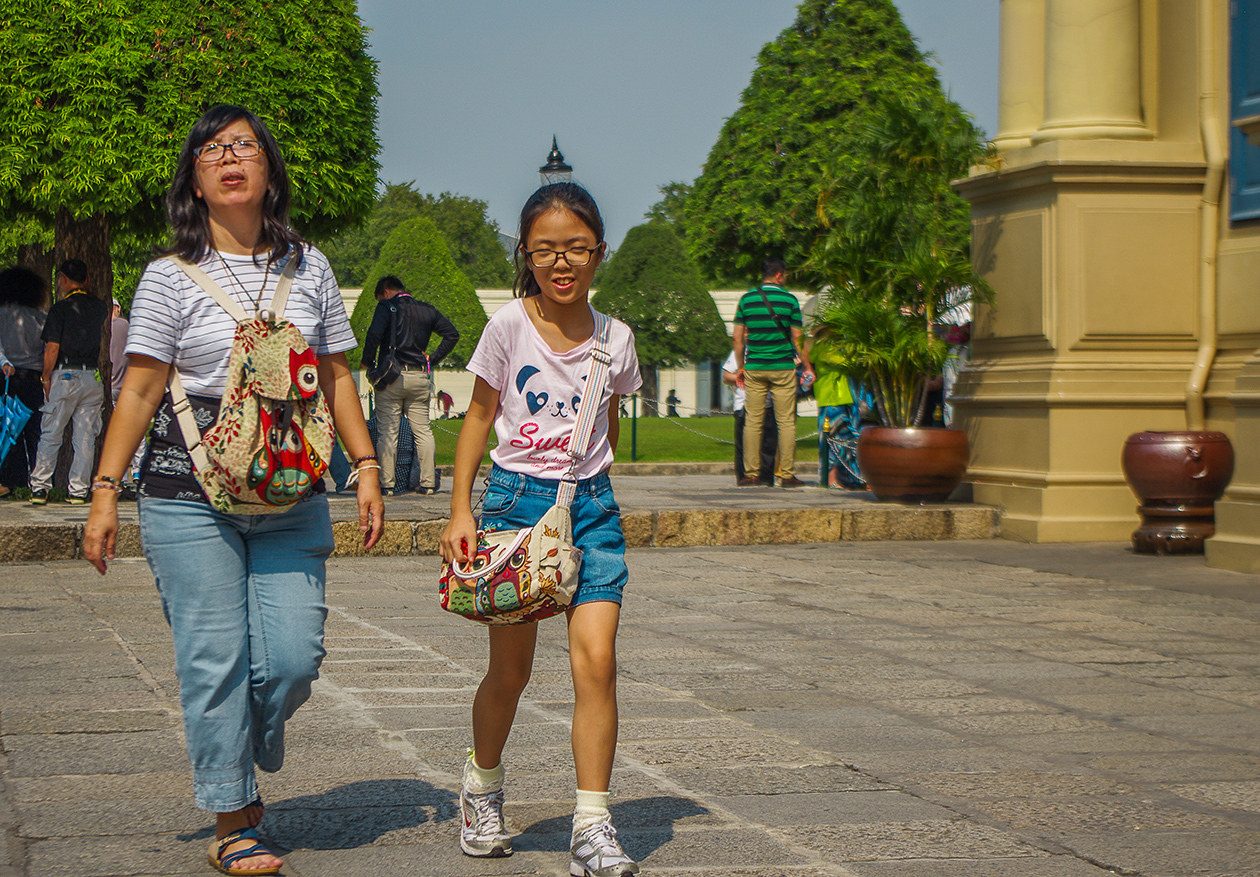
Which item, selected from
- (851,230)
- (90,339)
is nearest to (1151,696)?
(851,230)

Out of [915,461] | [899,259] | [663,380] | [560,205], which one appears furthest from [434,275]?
[560,205]

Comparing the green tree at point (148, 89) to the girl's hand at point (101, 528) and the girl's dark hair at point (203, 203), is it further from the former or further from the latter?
the girl's hand at point (101, 528)

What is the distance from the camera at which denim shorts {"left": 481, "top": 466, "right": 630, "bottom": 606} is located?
3.39 meters

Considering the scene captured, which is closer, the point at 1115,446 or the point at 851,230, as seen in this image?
the point at 1115,446

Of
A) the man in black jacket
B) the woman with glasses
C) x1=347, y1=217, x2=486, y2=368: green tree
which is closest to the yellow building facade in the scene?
the man in black jacket

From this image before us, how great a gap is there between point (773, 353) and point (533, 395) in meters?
9.74

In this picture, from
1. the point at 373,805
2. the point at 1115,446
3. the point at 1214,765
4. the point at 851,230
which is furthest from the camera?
the point at 851,230

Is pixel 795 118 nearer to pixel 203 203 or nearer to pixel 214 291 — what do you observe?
pixel 203 203

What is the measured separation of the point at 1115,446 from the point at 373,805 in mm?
7772

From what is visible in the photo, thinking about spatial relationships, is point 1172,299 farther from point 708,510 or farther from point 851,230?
point 708,510

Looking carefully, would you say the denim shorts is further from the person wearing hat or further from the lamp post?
the lamp post

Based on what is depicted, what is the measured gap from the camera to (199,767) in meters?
3.30

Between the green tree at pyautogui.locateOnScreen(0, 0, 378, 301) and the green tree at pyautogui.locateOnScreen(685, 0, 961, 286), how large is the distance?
26429mm

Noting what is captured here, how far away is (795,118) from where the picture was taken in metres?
38.1
